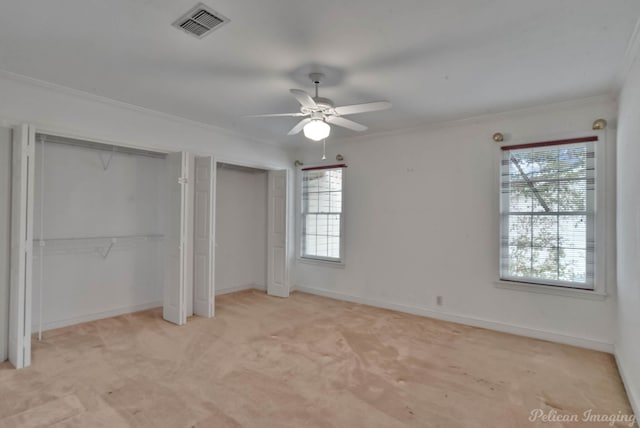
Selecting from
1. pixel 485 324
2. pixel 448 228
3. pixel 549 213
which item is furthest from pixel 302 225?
pixel 549 213

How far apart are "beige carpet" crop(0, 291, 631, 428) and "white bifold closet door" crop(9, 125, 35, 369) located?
9.0 inches

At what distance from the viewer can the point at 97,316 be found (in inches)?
160

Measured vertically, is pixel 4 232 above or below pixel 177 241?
above

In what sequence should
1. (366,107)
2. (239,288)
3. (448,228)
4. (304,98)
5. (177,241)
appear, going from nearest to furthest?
(304,98), (366,107), (177,241), (448,228), (239,288)

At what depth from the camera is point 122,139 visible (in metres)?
3.71

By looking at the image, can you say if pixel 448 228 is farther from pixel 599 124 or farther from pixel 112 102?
pixel 112 102

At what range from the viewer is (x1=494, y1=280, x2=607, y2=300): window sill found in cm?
334

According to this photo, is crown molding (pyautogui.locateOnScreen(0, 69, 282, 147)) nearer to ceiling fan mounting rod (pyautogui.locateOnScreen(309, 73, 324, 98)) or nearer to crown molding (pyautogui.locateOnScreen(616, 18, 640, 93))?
ceiling fan mounting rod (pyautogui.locateOnScreen(309, 73, 324, 98))

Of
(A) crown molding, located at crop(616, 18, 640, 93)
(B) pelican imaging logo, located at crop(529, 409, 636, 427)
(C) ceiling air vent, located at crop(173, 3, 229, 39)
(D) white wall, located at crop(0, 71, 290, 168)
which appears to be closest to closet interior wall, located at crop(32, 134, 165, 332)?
(D) white wall, located at crop(0, 71, 290, 168)

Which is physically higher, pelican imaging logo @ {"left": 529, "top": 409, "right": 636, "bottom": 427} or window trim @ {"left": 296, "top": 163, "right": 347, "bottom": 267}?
window trim @ {"left": 296, "top": 163, "right": 347, "bottom": 267}

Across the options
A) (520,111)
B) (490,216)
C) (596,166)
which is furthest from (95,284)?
(596,166)

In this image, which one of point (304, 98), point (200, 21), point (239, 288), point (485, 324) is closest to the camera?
point (200, 21)

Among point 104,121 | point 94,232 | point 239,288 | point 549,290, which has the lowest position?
point 239,288

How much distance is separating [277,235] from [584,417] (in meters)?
4.23
